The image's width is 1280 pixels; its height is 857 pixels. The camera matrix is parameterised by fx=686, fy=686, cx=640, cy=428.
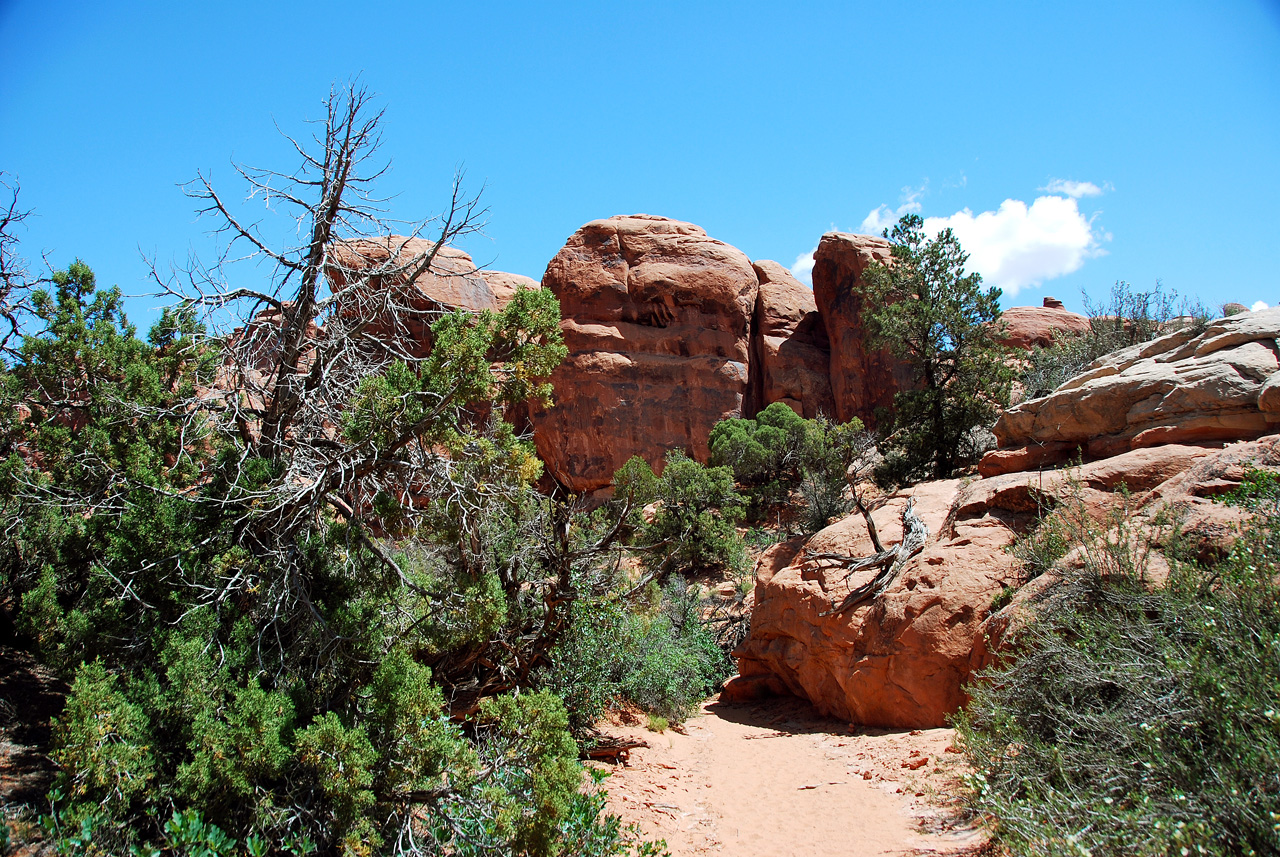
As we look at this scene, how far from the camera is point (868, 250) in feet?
82.1

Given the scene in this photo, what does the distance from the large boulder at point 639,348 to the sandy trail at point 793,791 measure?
15.9 m

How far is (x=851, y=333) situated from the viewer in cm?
2483

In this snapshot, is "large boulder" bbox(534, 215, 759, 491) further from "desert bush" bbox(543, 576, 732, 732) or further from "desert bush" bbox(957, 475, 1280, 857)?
"desert bush" bbox(957, 475, 1280, 857)

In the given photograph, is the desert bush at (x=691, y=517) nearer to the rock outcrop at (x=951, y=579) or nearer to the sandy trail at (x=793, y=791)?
the rock outcrop at (x=951, y=579)

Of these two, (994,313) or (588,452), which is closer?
(994,313)

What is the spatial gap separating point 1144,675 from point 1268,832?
1.25 meters

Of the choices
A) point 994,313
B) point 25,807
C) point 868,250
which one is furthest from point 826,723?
point 868,250

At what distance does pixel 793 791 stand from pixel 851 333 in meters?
20.1

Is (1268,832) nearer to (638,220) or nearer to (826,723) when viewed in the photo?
(826,723)

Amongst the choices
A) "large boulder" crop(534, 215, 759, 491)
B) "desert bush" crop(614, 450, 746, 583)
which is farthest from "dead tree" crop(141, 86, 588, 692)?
"large boulder" crop(534, 215, 759, 491)

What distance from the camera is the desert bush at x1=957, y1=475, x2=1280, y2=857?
11.6 feet

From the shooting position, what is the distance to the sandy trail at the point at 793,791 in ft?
18.6

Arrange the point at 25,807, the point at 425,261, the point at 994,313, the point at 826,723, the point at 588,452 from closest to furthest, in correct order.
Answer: the point at 25,807, the point at 425,261, the point at 826,723, the point at 994,313, the point at 588,452

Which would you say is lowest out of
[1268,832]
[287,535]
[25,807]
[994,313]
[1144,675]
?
[25,807]
